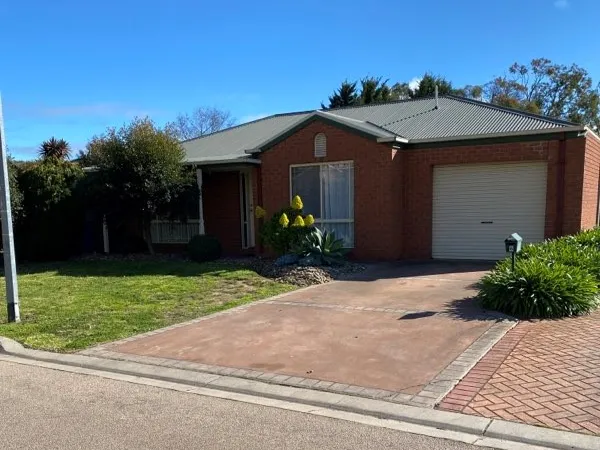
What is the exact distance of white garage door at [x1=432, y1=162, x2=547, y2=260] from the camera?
13077 mm

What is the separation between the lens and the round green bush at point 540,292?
7574mm

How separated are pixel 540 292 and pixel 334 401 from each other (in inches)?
167

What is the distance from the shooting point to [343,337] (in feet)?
22.6

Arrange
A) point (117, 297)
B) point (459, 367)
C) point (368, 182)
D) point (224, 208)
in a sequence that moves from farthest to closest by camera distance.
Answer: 1. point (224, 208)
2. point (368, 182)
3. point (117, 297)
4. point (459, 367)

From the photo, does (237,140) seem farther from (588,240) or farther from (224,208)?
(588,240)

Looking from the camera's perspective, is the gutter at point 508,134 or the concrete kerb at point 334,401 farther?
the gutter at point 508,134

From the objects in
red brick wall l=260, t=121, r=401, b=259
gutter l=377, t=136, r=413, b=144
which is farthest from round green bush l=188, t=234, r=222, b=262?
gutter l=377, t=136, r=413, b=144

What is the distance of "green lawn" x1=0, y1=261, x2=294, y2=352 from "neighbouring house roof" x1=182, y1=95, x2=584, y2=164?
4.14 metres

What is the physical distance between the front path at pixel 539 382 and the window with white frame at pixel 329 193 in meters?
7.90

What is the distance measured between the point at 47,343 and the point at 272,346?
3068 millimetres

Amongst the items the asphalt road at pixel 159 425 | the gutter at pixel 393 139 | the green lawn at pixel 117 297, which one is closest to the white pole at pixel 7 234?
the green lawn at pixel 117 297

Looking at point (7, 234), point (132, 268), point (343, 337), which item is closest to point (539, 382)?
point (343, 337)

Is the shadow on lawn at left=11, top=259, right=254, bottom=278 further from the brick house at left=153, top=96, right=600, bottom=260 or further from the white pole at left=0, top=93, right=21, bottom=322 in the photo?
the white pole at left=0, top=93, right=21, bottom=322

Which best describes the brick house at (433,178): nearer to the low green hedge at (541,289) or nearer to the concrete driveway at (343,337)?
the concrete driveway at (343,337)
